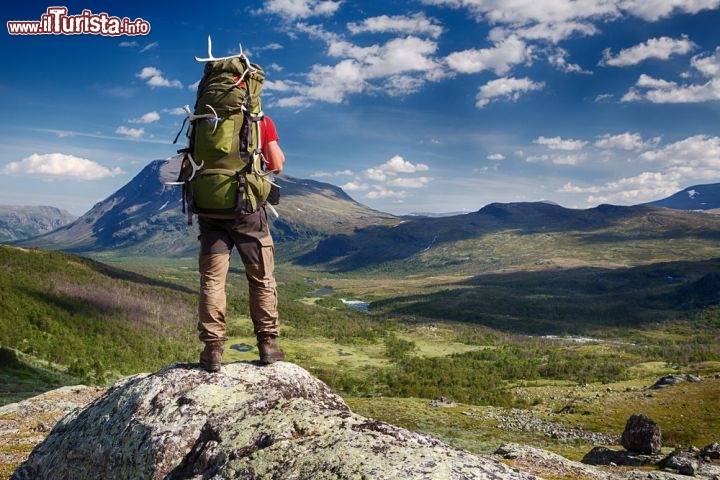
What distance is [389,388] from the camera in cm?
12338

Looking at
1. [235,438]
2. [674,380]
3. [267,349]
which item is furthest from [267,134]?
[674,380]

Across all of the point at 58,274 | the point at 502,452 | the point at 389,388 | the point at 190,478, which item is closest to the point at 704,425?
the point at 502,452

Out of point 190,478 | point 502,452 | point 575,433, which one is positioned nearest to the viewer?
point 190,478

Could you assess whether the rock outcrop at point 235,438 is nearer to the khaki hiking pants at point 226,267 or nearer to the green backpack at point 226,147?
the khaki hiking pants at point 226,267

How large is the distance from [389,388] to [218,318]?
11947 centimetres

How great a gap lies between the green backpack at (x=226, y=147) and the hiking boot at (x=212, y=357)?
2.95 meters

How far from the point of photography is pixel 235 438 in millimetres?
8055

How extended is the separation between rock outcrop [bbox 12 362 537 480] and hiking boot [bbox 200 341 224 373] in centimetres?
17

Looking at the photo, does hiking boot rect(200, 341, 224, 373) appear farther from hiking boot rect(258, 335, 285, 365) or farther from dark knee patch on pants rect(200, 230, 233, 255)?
dark knee patch on pants rect(200, 230, 233, 255)

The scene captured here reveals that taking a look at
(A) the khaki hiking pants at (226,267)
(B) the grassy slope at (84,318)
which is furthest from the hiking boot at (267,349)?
(B) the grassy slope at (84,318)

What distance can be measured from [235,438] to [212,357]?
102 inches

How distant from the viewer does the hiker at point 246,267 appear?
1045 centimetres

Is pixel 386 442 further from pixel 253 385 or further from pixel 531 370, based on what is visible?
pixel 531 370

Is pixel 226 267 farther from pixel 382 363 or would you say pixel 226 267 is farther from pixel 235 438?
pixel 382 363
